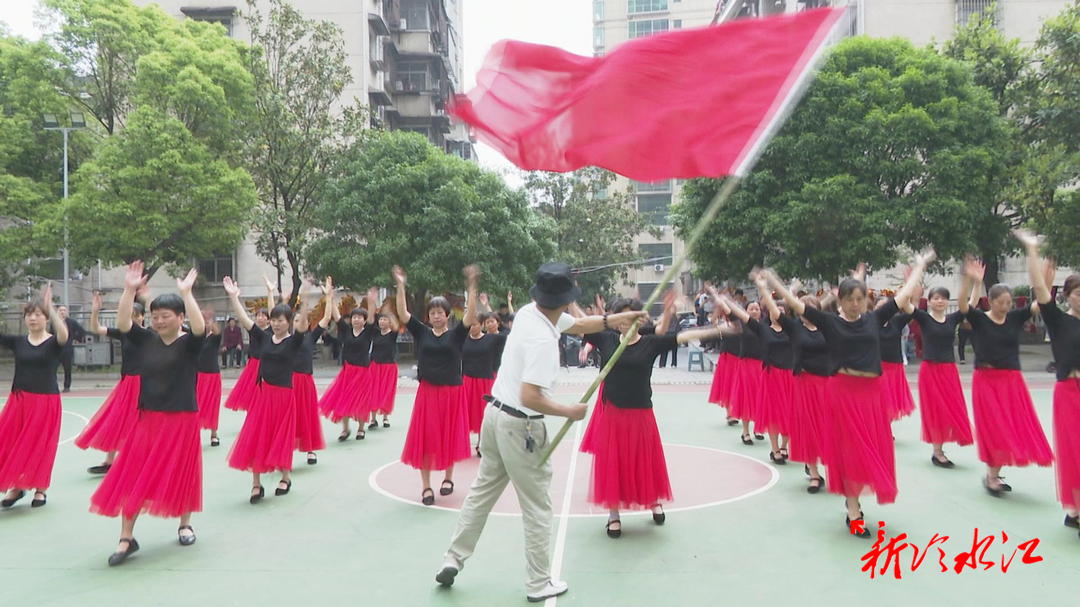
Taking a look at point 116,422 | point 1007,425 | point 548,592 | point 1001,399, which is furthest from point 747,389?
point 116,422

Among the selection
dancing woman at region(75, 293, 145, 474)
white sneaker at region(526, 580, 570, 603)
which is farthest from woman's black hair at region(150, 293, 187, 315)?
white sneaker at region(526, 580, 570, 603)

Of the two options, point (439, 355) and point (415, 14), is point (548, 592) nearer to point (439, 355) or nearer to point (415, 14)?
point (439, 355)

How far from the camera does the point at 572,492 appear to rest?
25.5 feet

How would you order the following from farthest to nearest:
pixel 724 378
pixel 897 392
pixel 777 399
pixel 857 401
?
pixel 724 378 → pixel 897 392 → pixel 777 399 → pixel 857 401

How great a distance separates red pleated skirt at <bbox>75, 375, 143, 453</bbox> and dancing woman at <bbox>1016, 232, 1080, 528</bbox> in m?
8.36

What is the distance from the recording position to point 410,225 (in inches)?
973

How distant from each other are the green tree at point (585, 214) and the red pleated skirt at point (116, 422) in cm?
3167

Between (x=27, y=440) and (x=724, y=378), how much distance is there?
868cm

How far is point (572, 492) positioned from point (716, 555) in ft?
7.70

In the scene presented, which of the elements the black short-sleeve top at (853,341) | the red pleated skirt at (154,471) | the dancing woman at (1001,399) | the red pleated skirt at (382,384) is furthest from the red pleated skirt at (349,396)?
the dancing woman at (1001,399)

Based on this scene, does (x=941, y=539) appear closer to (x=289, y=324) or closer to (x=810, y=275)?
(x=289, y=324)

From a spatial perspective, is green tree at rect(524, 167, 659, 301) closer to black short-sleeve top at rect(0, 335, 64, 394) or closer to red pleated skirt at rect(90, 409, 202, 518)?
black short-sleeve top at rect(0, 335, 64, 394)

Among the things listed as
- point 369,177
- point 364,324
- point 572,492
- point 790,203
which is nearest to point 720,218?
point 790,203

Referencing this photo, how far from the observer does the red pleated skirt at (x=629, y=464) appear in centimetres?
621
